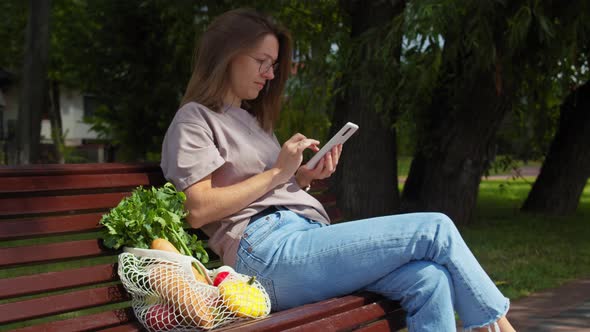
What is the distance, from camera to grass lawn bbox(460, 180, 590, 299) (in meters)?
5.93

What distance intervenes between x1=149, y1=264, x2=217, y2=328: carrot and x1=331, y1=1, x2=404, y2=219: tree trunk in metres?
6.18

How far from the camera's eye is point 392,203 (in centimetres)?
899

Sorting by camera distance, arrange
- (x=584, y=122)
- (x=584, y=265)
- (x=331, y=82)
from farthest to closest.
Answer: (x=584, y=122) → (x=331, y=82) → (x=584, y=265)

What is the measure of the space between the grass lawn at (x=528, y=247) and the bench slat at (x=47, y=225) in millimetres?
3306

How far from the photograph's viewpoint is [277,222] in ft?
9.60

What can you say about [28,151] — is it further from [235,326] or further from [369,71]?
[235,326]

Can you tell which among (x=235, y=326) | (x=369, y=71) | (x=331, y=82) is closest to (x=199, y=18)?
(x=331, y=82)

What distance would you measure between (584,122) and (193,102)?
7995mm

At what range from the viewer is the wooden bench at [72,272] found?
99.3 inches

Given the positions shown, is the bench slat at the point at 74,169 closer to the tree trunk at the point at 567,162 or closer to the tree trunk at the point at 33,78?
the tree trunk at the point at 33,78

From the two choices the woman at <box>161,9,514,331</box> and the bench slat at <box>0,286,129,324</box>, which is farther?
the woman at <box>161,9,514,331</box>

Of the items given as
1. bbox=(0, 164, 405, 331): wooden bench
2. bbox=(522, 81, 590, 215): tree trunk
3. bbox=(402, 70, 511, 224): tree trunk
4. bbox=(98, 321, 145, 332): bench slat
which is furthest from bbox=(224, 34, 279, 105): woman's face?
bbox=(522, 81, 590, 215): tree trunk

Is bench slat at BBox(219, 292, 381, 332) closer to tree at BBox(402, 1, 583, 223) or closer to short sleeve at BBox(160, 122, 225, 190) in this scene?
short sleeve at BBox(160, 122, 225, 190)

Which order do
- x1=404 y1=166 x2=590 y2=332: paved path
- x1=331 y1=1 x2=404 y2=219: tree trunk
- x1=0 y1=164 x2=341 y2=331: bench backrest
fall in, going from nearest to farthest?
x1=0 y1=164 x2=341 y2=331: bench backrest, x1=404 y1=166 x2=590 y2=332: paved path, x1=331 y1=1 x2=404 y2=219: tree trunk
